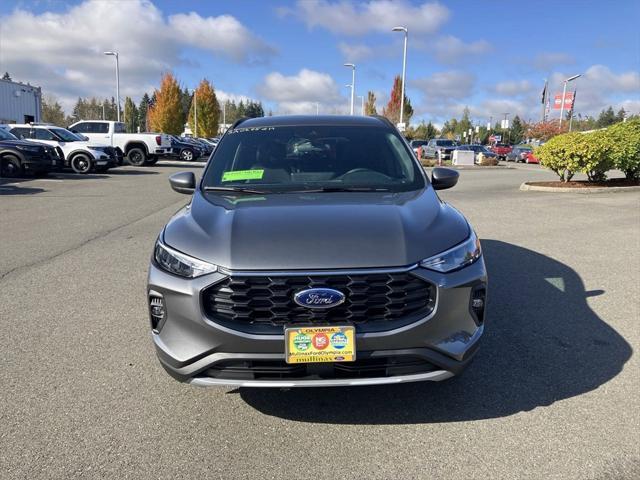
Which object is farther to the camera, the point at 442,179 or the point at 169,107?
the point at 169,107

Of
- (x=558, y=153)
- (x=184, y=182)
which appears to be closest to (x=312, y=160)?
(x=184, y=182)

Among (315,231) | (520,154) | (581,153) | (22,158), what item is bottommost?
(22,158)

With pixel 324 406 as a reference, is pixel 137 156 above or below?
→ above

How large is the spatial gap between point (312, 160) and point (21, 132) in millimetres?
19831

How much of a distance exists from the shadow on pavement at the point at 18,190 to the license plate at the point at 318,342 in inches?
528

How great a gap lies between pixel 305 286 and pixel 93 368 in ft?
6.29

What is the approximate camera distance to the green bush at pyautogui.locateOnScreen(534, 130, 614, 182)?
14.5m

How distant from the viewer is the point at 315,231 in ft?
9.29

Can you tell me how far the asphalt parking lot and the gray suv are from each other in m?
0.39

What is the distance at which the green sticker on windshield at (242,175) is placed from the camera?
3.98 meters

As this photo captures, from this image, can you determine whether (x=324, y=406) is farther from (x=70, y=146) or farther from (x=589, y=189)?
(x=70, y=146)

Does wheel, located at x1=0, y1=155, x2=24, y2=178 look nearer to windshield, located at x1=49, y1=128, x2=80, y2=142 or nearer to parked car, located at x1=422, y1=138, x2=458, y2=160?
windshield, located at x1=49, y1=128, x2=80, y2=142

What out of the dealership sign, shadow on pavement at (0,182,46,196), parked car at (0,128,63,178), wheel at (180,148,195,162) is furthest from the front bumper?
the dealership sign

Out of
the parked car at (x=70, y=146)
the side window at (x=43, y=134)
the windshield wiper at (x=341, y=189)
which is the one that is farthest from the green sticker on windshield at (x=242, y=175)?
the side window at (x=43, y=134)
